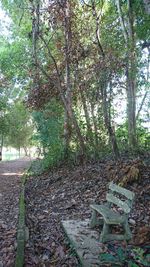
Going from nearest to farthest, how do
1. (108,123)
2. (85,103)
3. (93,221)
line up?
(93,221)
(108,123)
(85,103)

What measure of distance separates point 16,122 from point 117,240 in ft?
100

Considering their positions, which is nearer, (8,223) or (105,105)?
(8,223)

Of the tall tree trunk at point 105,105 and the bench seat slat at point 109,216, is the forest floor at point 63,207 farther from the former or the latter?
the tall tree trunk at point 105,105

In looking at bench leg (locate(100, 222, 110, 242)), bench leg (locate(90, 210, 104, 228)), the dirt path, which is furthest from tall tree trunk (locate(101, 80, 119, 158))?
bench leg (locate(100, 222, 110, 242))

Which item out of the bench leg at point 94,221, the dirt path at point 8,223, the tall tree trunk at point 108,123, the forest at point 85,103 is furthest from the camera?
the tall tree trunk at point 108,123

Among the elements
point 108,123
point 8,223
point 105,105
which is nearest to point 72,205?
point 8,223

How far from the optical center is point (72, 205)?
323 inches

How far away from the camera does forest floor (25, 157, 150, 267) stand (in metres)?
5.30

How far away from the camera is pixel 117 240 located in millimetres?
5691

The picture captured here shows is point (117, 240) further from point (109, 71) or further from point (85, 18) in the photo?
point (85, 18)

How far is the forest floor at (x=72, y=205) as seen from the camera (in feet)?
17.4

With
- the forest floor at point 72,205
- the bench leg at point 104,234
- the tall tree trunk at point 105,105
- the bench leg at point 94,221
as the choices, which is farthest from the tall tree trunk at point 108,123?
the bench leg at point 104,234

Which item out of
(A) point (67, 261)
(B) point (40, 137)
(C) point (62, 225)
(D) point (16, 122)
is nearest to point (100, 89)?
(B) point (40, 137)

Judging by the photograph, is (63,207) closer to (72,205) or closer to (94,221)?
(72,205)
